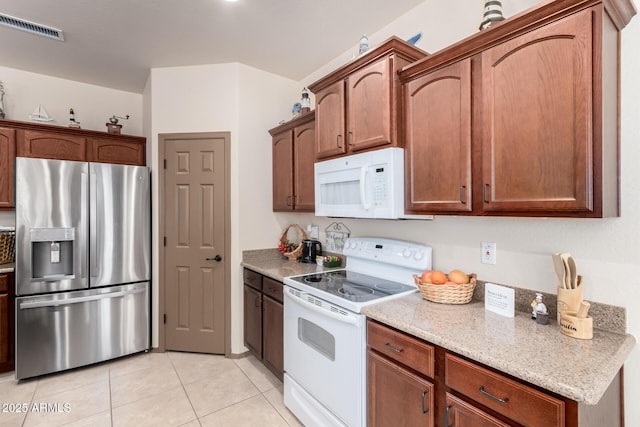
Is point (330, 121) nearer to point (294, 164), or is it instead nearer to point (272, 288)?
point (294, 164)

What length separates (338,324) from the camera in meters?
1.74

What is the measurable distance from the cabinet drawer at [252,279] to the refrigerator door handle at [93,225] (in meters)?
1.30

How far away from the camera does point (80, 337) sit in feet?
8.97

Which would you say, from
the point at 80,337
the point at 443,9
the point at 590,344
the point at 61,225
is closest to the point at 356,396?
the point at 590,344

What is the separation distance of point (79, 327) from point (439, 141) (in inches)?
128

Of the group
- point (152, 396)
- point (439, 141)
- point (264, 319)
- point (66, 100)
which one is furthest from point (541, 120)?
point (66, 100)

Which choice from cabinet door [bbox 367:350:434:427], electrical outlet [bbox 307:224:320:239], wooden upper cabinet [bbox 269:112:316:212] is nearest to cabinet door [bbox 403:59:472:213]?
cabinet door [bbox 367:350:434:427]

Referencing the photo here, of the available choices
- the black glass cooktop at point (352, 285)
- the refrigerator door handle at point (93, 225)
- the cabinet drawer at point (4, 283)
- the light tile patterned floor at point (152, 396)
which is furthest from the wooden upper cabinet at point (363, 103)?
the cabinet drawer at point (4, 283)

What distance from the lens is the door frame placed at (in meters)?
3.02

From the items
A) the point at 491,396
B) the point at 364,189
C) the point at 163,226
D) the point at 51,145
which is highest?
the point at 51,145

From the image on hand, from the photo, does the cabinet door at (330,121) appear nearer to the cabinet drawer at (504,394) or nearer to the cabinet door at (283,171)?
the cabinet door at (283,171)

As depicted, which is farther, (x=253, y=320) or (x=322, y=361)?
(x=253, y=320)

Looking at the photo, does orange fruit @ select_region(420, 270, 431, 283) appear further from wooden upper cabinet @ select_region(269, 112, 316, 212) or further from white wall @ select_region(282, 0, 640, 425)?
wooden upper cabinet @ select_region(269, 112, 316, 212)

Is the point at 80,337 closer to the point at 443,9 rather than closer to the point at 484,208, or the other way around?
the point at 484,208
